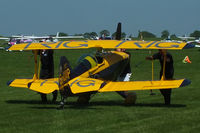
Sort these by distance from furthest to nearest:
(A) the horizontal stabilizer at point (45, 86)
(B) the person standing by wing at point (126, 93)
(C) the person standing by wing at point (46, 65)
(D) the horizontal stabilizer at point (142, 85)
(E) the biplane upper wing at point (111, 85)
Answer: (C) the person standing by wing at point (46, 65)
(B) the person standing by wing at point (126, 93)
(D) the horizontal stabilizer at point (142, 85)
(A) the horizontal stabilizer at point (45, 86)
(E) the biplane upper wing at point (111, 85)

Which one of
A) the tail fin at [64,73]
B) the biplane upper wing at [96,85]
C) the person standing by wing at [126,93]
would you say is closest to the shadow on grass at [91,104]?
the person standing by wing at [126,93]

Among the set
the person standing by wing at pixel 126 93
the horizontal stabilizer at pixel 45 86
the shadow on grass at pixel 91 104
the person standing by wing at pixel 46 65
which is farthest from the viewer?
the person standing by wing at pixel 46 65

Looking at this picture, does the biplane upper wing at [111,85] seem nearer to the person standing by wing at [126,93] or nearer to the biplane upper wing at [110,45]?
the biplane upper wing at [110,45]

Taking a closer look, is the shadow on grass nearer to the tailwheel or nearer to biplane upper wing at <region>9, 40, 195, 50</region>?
the tailwheel

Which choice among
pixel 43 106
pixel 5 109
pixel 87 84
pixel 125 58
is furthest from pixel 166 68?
pixel 5 109

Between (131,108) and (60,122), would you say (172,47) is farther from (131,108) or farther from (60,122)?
(60,122)

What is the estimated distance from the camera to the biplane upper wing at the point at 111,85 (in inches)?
423

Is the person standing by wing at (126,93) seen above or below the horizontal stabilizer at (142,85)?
below

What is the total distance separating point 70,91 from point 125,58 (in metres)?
3.38

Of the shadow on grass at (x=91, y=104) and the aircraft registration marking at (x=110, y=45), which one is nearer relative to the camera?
the aircraft registration marking at (x=110, y=45)

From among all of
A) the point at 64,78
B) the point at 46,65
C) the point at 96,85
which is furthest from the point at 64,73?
the point at 46,65

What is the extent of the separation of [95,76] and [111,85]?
70 centimetres

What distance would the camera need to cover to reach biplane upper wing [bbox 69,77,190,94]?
423 inches

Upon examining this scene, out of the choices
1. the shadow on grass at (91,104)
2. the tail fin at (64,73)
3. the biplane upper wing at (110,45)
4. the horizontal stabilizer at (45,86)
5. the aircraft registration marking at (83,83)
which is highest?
the biplane upper wing at (110,45)
